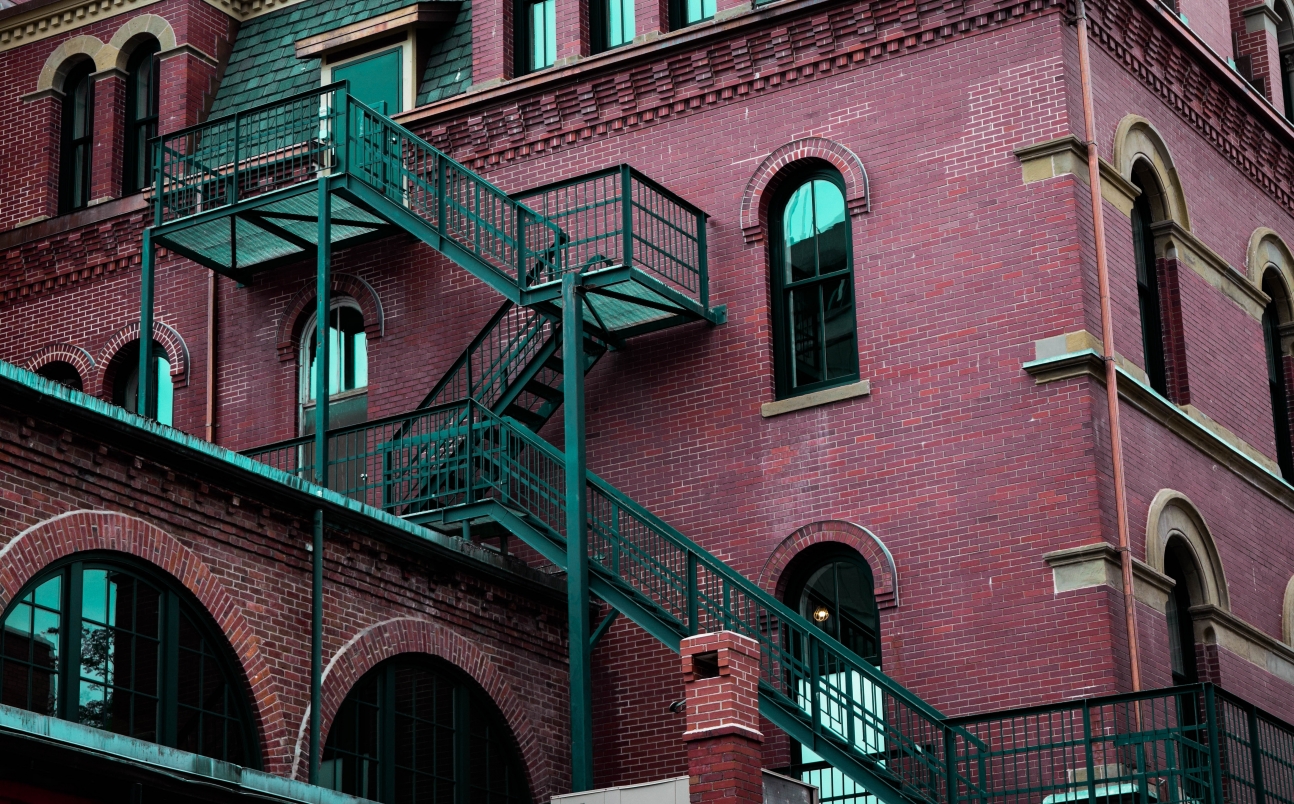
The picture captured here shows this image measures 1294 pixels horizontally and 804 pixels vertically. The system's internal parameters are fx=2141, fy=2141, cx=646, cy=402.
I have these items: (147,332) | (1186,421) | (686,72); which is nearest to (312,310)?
(147,332)

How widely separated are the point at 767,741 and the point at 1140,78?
8.39m

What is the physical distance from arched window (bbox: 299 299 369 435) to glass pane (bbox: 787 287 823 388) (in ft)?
17.8

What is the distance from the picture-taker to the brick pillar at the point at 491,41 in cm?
2517

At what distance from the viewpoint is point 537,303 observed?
72.1 feet

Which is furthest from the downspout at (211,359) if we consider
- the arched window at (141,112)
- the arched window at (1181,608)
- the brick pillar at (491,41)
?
the arched window at (1181,608)

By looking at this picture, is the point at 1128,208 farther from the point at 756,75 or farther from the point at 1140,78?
the point at 756,75

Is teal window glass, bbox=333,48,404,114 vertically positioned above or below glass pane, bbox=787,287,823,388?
above

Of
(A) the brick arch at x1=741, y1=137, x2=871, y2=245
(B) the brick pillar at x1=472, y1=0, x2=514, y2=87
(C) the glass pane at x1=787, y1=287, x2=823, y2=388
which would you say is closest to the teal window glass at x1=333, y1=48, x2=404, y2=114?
(B) the brick pillar at x1=472, y1=0, x2=514, y2=87

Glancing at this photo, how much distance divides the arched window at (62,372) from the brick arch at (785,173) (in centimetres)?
986

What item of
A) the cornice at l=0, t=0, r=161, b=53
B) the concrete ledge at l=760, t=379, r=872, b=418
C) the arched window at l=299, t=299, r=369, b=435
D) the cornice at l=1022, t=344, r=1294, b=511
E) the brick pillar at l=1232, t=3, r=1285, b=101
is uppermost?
the cornice at l=0, t=0, r=161, b=53

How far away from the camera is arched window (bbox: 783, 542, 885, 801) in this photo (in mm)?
21141

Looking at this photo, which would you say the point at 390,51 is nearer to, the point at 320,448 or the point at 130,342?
the point at 130,342

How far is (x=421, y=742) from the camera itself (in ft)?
64.7

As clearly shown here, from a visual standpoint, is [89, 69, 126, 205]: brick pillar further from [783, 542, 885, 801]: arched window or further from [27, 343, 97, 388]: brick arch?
[783, 542, 885, 801]: arched window
